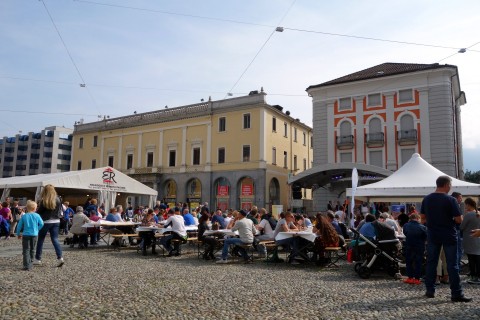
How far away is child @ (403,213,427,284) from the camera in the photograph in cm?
748

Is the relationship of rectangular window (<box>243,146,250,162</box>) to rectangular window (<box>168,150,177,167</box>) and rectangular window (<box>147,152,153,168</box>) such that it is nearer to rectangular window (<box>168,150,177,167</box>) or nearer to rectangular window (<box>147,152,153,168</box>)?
rectangular window (<box>168,150,177,167</box>)

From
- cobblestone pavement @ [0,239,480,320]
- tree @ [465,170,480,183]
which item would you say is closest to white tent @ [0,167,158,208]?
cobblestone pavement @ [0,239,480,320]

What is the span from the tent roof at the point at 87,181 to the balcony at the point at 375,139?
1694 centimetres

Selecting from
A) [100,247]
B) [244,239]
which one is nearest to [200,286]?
[244,239]

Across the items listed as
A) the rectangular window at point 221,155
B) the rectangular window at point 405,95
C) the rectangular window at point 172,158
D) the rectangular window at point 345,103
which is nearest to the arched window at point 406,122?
the rectangular window at point 405,95

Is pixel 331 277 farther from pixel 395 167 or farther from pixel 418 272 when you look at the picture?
pixel 395 167

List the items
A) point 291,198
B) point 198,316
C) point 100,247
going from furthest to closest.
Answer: point 291,198
point 100,247
point 198,316

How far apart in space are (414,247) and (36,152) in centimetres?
10343

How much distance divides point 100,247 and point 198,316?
994 cm

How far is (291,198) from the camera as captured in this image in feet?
87.6

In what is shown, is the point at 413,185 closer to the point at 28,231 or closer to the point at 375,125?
the point at 28,231

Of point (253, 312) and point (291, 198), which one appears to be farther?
point (291, 198)

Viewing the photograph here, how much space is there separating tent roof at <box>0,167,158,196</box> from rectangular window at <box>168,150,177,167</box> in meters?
18.3

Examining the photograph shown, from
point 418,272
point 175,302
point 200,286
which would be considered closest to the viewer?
point 175,302
